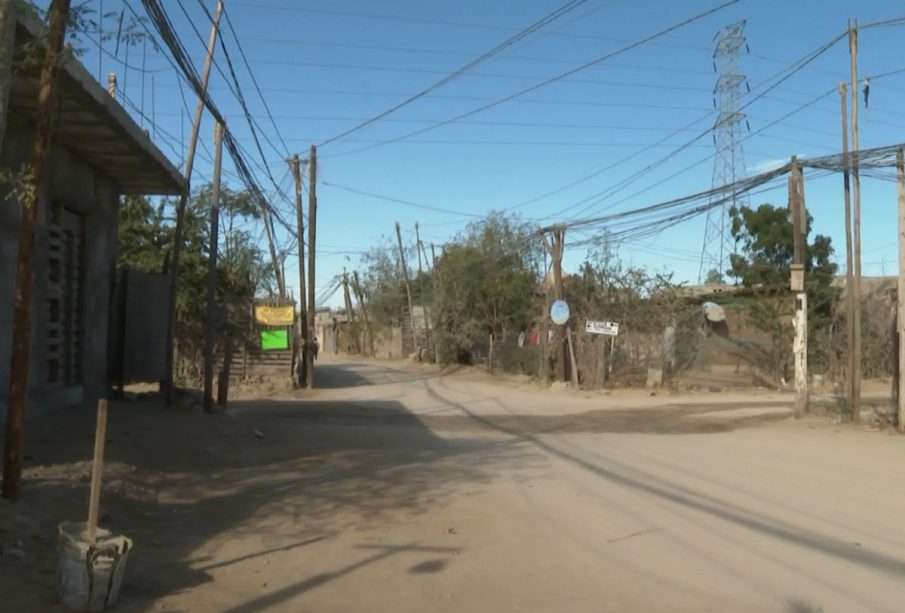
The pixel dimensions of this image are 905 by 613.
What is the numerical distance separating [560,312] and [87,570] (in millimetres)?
22614

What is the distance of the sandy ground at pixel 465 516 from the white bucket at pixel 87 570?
16cm

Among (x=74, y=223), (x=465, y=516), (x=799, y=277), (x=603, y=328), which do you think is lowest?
(x=465, y=516)

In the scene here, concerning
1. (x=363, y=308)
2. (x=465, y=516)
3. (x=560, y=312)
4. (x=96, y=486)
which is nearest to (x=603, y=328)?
(x=560, y=312)

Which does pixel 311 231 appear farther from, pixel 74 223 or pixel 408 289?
pixel 408 289

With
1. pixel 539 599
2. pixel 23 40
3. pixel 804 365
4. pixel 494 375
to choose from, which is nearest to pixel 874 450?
pixel 804 365

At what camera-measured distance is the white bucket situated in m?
5.00

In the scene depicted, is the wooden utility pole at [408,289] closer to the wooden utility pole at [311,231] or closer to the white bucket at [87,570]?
the wooden utility pole at [311,231]

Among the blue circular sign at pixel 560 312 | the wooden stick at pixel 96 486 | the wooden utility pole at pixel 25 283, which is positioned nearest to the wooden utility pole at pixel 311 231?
the blue circular sign at pixel 560 312

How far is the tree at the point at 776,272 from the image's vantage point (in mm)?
28594

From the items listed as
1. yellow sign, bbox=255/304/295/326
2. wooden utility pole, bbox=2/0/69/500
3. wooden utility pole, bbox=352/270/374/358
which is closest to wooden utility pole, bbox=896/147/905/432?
wooden utility pole, bbox=2/0/69/500

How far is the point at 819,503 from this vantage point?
30.7 feet

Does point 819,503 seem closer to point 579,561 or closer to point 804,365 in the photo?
point 579,561

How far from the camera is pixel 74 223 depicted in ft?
45.6

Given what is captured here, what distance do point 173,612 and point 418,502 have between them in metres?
4.28
